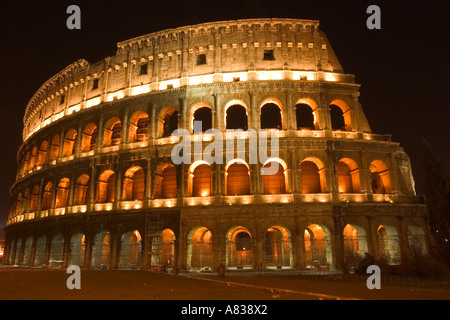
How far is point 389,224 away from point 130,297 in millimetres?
17970

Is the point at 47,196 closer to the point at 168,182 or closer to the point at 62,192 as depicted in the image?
the point at 62,192

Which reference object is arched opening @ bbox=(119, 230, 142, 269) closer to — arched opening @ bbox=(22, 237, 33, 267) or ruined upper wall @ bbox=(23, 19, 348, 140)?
arched opening @ bbox=(22, 237, 33, 267)

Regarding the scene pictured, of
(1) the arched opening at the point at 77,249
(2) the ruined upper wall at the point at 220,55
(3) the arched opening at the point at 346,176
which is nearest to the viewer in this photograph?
(3) the arched opening at the point at 346,176

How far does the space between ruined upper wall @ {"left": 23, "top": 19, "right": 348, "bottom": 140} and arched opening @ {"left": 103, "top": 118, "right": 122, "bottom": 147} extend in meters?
2.02

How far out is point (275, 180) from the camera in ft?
77.2

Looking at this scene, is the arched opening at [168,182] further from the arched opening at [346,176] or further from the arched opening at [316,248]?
the arched opening at [346,176]

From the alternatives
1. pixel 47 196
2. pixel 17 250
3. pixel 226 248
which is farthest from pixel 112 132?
pixel 17 250

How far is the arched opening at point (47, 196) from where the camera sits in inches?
1144

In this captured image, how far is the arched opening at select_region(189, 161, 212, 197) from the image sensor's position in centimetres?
2366

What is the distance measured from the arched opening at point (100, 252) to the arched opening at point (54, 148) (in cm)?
982

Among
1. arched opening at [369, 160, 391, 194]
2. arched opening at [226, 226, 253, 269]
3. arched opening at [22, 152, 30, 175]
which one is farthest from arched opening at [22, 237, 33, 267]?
arched opening at [369, 160, 391, 194]

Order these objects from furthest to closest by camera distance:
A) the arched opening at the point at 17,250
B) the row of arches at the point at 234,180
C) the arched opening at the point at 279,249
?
the arched opening at the point at 17,250 < the row of arches at the point at 234,180 < the arched opening at the point at 279,249

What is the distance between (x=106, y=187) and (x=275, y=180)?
13.1 m

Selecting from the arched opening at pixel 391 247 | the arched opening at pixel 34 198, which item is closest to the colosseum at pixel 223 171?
the arched opening at pixel 391 247
